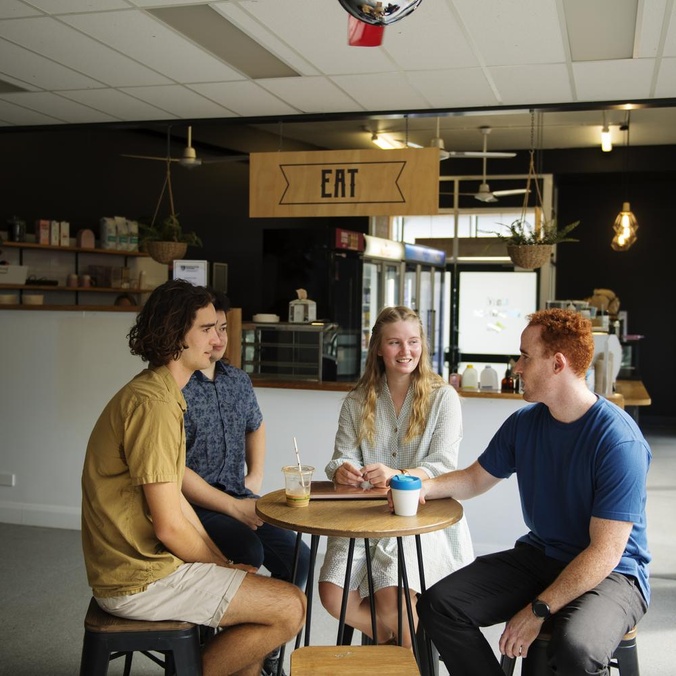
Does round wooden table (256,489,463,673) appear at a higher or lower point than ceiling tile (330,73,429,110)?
lower

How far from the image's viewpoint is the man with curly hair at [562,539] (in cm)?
214

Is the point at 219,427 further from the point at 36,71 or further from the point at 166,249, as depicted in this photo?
the point at 166,249

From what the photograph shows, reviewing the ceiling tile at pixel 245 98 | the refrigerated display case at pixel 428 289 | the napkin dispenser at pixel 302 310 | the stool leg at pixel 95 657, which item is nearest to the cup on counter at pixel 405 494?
the stool leg at pixel 95 657

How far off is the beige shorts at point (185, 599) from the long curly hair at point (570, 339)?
1.10 meters

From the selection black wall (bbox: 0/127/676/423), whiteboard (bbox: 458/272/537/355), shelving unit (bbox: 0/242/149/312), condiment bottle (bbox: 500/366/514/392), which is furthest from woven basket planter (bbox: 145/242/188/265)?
whiteboard (bbox: 458/272/537/355)

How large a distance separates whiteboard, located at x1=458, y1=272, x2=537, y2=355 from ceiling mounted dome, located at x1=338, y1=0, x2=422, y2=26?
8522mm

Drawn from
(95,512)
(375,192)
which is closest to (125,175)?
(375,192)

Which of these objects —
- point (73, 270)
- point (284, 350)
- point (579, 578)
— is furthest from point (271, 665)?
point (73, 270)

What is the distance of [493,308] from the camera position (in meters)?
10.5

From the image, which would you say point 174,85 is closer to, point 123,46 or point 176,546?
point 123,46

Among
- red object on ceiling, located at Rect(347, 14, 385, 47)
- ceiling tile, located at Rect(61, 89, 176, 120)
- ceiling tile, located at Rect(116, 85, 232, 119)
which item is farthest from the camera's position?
ceiling tile, located at Rect(61, 89, 176, 120)

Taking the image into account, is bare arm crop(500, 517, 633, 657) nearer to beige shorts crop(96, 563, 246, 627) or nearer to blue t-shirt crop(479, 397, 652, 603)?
blue t-shirt crop(479, 397, 652, 603)

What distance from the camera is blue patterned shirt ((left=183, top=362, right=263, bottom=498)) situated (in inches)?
120

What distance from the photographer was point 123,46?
4098 mm
